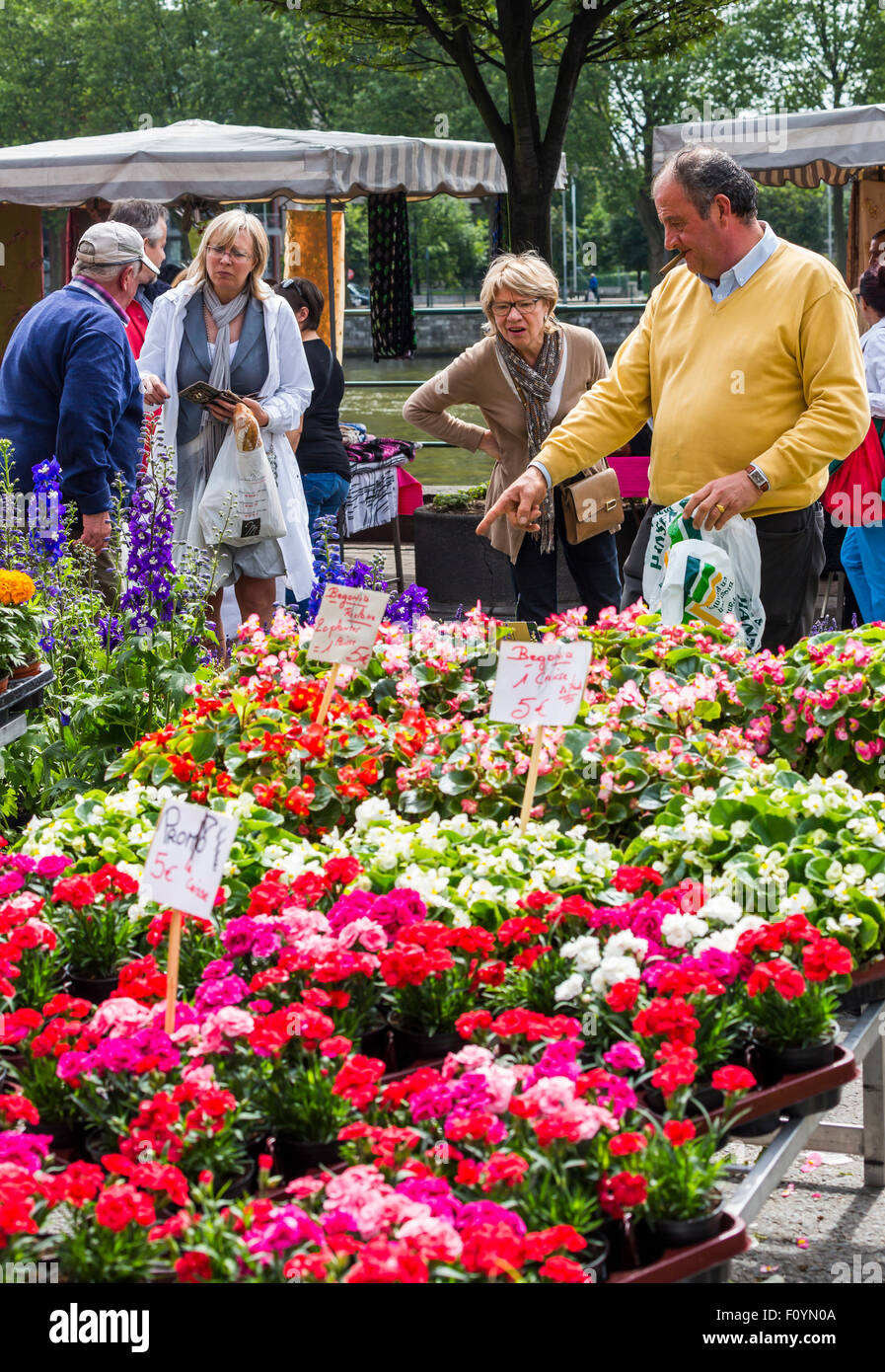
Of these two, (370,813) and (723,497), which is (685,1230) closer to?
(370,813)

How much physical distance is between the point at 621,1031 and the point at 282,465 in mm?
3814

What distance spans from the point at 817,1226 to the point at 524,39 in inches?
322

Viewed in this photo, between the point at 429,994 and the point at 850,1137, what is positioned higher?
the point at 429,994

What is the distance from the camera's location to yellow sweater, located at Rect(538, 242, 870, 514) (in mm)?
3328

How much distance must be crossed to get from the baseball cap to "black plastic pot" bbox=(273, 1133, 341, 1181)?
362 cm

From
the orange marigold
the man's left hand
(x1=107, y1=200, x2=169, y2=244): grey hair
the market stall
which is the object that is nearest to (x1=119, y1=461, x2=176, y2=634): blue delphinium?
the orange marigold

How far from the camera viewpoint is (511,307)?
4.84m

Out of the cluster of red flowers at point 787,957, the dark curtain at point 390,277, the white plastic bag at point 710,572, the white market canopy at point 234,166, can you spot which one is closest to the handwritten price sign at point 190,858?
the cluster of red flowers at point 787,957

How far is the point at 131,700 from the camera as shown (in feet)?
12.8

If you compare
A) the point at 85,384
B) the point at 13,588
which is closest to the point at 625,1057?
the point at 13,588

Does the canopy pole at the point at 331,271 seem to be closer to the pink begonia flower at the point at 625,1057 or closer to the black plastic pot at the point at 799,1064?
the black plastic pot at the point at 799,1064

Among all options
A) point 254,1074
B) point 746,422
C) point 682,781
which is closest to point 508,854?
point 682,781

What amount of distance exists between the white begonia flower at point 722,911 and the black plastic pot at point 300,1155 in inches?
25.9
